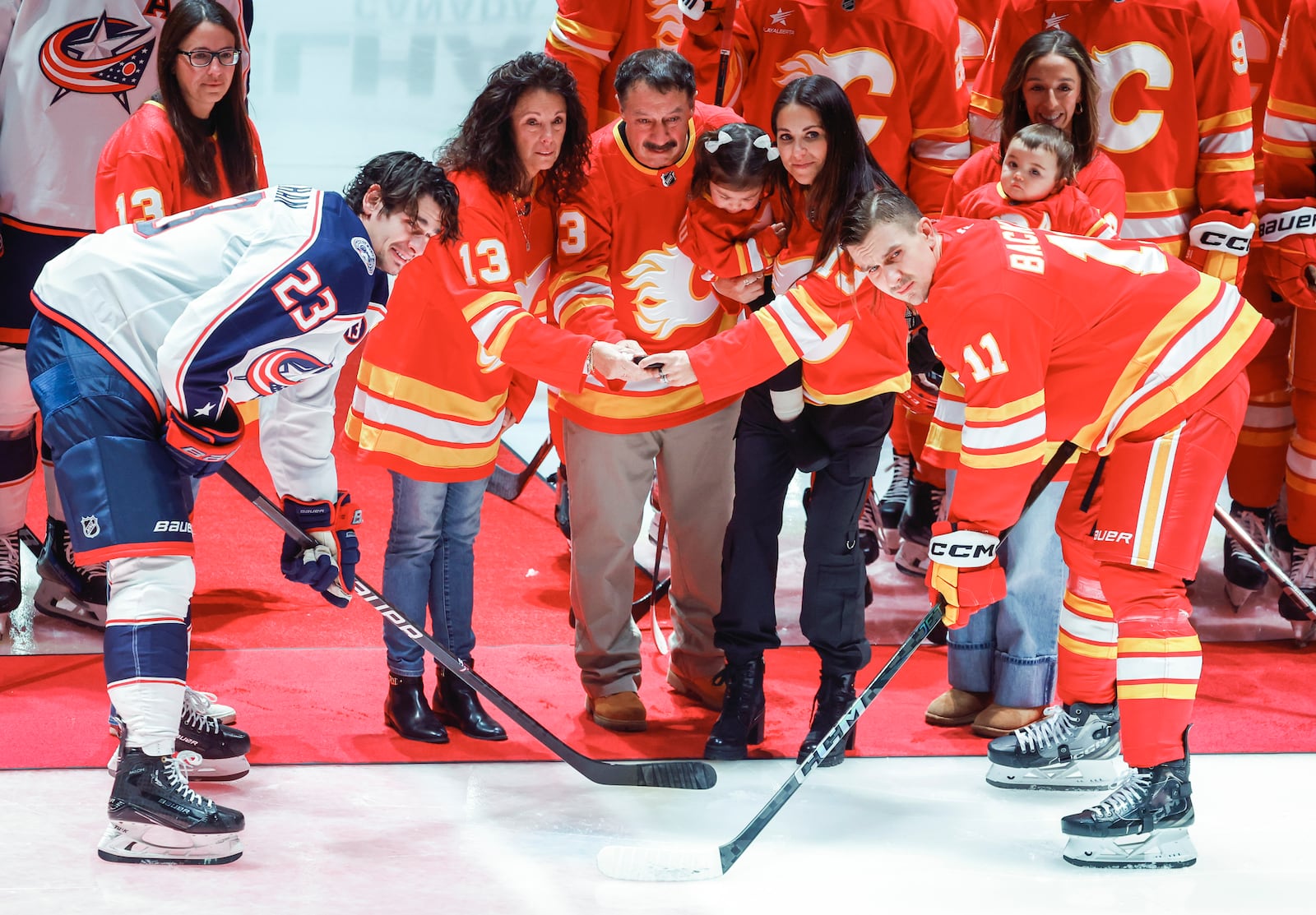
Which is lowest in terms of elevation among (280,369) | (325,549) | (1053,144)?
(325,549)

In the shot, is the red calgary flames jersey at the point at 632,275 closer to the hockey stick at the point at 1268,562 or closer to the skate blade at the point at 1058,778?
the skate blade at the point at 1058,778

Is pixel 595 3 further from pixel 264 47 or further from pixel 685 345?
pixel 264 47

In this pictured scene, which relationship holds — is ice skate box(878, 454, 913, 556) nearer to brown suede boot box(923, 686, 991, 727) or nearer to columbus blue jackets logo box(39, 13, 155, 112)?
brown suede boot box(923, 686, 991, 727)

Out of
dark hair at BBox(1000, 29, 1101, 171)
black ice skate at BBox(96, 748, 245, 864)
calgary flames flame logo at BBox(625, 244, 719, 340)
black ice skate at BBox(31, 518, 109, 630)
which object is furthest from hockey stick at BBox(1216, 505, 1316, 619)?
black ice skate at BBox(31, 518, 109, 630)

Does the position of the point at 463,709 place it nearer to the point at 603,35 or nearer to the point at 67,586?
the point at 67,586

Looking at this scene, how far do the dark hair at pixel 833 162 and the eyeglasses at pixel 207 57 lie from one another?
1.18 metres

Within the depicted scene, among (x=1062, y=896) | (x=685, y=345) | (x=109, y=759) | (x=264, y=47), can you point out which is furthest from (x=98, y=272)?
(x=264, y=47)

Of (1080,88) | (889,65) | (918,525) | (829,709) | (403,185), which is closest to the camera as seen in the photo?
(403,185)

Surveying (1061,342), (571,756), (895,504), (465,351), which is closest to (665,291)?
(465,351)

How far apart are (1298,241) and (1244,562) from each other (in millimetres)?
866

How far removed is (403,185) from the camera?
2.78 metres

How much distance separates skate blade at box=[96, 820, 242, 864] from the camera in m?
2.62

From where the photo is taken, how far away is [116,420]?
2.63 m

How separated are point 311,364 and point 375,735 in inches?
35.9
